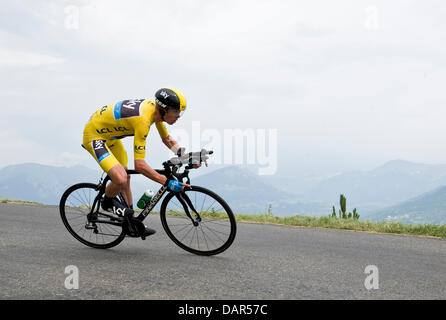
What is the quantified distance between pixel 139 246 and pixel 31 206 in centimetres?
620

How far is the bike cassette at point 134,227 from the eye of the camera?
5.47 meters

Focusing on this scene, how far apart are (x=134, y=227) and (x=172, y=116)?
1534 millimetres

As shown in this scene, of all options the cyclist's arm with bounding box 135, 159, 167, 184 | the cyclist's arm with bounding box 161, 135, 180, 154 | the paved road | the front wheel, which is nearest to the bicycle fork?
the front wheel

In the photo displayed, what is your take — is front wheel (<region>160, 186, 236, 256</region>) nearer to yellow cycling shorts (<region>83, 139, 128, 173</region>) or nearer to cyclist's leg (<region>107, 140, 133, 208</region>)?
cyclist's leg (<region>107, 140, 133, 208</region>)

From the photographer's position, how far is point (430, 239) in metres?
7.55

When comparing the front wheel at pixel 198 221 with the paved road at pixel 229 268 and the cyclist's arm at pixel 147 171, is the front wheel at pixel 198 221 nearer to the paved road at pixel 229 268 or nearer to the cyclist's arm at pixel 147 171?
the paved road at pixel 229 268

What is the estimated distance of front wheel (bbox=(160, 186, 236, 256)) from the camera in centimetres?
521

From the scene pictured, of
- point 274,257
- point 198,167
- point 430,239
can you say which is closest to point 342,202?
point 430,239

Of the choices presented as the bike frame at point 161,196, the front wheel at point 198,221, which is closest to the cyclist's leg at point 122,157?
the bike frame at point 161,196

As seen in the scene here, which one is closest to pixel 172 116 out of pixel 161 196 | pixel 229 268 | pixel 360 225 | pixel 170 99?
pixel 170 99

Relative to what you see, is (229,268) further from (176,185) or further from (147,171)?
(147,171)

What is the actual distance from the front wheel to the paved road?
174 millimetres
